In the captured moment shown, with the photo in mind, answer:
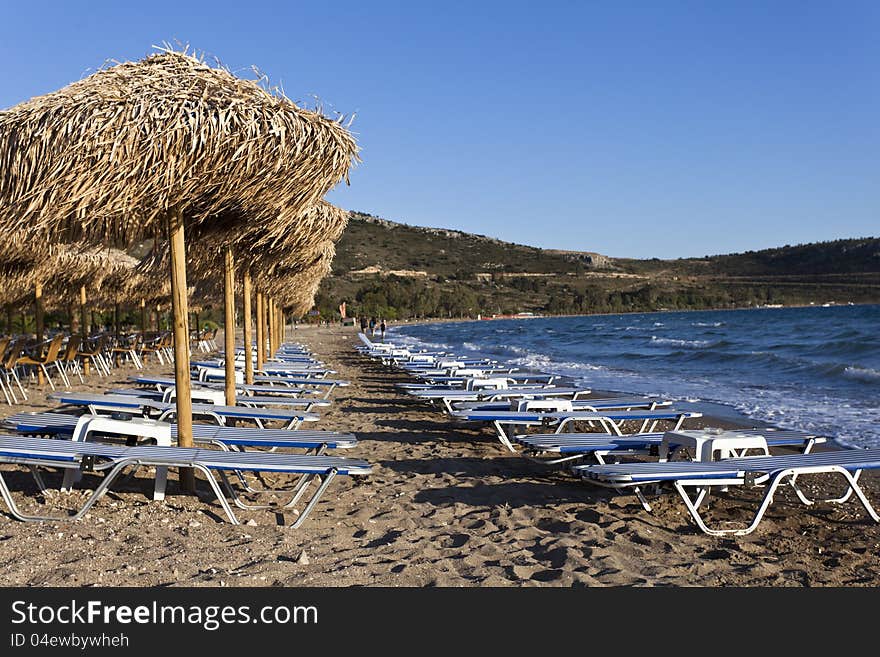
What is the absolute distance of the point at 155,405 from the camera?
19.9 feet

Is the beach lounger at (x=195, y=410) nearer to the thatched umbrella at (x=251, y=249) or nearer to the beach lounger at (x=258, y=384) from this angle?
the thatched umbrella at (x=251, y=249)

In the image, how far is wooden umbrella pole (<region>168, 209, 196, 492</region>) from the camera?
167 inches

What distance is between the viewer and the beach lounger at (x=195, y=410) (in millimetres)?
5656

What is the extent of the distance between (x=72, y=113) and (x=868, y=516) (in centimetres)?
480

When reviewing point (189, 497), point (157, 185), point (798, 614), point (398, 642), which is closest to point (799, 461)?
point (798, 614)

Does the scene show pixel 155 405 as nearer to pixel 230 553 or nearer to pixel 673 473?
pixel 230 553

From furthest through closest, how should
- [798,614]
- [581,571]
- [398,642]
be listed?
[581,571]
[798,614]
[398,642]

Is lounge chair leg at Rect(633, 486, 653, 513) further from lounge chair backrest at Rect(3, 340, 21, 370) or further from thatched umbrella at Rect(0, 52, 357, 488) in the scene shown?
lounge chair backrest at Rect(3, 340, 21, 370)

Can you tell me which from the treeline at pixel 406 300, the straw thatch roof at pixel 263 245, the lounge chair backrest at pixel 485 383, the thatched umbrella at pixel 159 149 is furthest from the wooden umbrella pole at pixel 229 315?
the treeline at pixel 406 300

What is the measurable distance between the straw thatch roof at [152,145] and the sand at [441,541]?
60.9 inches

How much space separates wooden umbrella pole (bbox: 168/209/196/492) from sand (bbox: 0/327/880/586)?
0.31 metres

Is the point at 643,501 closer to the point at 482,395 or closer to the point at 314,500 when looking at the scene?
the point at 314,500

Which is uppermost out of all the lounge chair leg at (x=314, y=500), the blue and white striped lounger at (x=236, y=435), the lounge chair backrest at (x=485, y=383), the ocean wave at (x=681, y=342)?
the blue and white striped lounger at (x=236, y=435)

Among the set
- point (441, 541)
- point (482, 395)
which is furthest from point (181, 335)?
point (482, 395)
